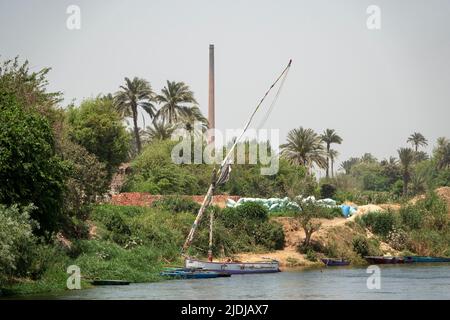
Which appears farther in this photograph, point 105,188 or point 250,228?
point 250,228

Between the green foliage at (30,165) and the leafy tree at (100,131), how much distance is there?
31.1 metres

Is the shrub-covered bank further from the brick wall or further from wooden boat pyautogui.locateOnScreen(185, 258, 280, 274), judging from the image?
the brick wall

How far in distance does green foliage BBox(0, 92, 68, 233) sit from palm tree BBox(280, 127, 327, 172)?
59664mm

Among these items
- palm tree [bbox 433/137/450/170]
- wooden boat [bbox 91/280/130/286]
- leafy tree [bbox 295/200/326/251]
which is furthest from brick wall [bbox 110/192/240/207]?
palm tree [bbox 433/137/450/170]

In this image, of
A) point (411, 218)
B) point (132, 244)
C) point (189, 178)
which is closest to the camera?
point (132, 244)

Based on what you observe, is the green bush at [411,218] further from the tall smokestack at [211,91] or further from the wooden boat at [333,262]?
the tall smokestack at [211,91]

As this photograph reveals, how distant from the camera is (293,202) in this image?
3014 inches

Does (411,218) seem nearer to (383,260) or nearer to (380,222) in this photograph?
A: (380,222)

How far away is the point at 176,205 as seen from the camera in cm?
7344

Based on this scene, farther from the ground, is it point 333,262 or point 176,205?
point 176,205

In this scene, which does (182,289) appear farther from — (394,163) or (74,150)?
(394,163)

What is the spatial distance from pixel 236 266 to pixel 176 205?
1277 centimetres

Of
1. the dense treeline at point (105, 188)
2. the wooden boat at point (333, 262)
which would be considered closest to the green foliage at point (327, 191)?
the dense treeline at point (105, 188)

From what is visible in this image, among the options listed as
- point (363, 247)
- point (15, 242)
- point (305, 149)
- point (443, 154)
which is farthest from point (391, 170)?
point (15, 242)
